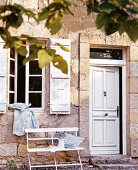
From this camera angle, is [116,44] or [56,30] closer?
[56,30]

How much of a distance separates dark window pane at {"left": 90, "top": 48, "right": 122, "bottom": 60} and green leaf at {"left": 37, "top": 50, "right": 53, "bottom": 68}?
26.9ft

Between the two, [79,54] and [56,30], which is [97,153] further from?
[56,30]

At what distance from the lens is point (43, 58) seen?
1.49 m

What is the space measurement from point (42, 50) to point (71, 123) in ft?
24.8

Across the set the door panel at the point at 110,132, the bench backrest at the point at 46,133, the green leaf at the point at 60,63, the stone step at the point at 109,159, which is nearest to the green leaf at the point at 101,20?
the green leaf at the point at 60,63

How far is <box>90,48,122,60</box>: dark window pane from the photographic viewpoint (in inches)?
Result: 382

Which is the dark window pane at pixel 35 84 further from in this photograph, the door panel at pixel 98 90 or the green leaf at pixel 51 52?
the green leaf at pixel 51 52

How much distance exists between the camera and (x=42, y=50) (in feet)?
4.99

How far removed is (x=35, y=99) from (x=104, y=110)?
5.42 ft

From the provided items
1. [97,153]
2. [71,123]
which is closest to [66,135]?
[71,123]

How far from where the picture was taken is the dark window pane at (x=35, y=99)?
9.07 meters

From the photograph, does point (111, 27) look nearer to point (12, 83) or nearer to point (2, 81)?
point (2, 81)

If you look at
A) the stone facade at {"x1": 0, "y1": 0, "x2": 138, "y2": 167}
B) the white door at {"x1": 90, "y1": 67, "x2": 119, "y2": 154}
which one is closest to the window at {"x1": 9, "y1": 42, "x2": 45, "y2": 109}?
the stone facade at {"x1": 0, "y1": 0, "x2": 138, "y2": 167}

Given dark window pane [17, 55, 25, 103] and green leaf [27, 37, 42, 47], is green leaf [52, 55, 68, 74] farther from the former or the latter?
dark window pane [17, 55, 25, 103]
